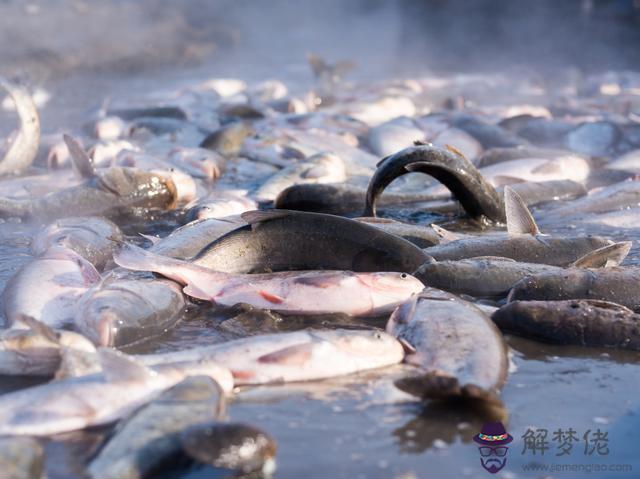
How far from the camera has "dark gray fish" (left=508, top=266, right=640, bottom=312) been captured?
4.37 meters

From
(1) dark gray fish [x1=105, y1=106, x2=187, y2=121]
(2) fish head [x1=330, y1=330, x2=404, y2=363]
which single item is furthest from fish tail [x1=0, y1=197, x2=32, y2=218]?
(1) dark gray fish [x1=105, y1=106, x2=187, y2=121]

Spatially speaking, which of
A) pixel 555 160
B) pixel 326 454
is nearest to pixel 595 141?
pixel 555 160

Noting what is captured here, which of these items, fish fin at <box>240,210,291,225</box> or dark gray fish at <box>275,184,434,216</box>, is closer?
fish fin at <box>240,210,291,225</box>

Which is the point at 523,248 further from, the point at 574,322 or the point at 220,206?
the point at 220,206

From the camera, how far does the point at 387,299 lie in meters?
4.30

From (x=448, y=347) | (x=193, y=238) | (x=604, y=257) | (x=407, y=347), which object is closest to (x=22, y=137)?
(x=193, y=238)

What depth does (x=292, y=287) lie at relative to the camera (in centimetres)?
434

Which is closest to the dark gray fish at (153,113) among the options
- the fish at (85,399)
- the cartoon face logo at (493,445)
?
the fish at (85,399)

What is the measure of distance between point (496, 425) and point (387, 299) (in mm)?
1244

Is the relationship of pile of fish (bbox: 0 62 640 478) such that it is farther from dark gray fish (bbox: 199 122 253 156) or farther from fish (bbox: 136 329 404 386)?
dark gray fish (bbox: 199 122 253 156)

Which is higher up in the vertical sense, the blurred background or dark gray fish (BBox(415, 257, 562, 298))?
dark gray fish (BBox(415, 257, 562, 298))

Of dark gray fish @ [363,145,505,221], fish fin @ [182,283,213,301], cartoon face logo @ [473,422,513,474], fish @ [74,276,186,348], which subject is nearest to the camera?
cartoon face logo @ [473,422,513,474]

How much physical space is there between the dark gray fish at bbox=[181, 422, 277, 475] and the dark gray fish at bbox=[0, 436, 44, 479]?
484 mm

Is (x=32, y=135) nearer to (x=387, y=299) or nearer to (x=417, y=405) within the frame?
(x=387, y=299)
